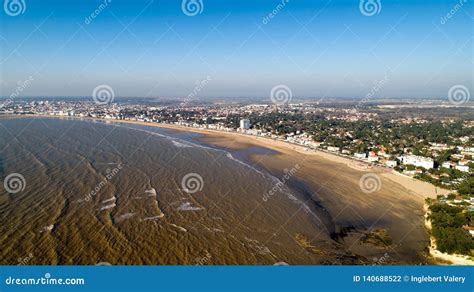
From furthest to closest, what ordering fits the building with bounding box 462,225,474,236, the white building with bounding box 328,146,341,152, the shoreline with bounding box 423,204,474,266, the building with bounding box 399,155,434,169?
the white building with bounding box 328,146,341,152, the building with bounding box 399,155,434,169, the building with bounding box 462,225,474,236, the shoreline with bounding box 423,204,474,266

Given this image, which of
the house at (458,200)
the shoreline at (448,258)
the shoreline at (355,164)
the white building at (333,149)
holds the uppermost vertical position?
the white building at (333,149)

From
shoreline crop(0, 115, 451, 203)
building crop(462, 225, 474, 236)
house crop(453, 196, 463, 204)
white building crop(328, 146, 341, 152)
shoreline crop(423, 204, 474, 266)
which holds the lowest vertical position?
shoreline crop(423, 204, 474, 266)

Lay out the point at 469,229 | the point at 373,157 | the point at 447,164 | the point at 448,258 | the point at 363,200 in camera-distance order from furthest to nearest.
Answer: the point at 373,157, the point at 447,164, the point at 363,200, the point at 469,229, the point at 448,258

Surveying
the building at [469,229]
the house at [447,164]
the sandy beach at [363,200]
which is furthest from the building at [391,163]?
the building at [469,229]

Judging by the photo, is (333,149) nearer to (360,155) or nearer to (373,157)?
(360,155)

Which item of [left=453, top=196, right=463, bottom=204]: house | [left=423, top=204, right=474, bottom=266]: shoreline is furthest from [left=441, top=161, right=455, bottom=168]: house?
[left=423, top=204, right=474, bottom=266]: shoreline

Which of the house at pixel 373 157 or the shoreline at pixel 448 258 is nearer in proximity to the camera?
the shoreline at pixel 448 258

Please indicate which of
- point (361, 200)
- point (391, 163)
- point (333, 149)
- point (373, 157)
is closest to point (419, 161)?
point (391, 163)

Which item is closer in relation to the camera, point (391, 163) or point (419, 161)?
point (419, 161)

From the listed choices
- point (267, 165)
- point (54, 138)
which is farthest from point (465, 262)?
point (54, 138)

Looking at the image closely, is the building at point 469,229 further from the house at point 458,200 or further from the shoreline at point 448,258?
the house at point 458,200

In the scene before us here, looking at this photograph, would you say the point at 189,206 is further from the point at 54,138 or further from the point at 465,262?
the point at 54,138

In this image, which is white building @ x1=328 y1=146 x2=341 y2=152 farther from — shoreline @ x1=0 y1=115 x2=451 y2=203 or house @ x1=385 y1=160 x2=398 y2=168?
house @ x1=385 y1=160 x2=398 y2=168
